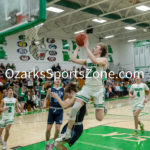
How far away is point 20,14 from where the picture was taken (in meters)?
4.36

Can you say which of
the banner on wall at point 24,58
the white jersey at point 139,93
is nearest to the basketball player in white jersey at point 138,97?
the white jersey at point 139,93

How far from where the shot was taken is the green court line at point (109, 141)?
222 inches

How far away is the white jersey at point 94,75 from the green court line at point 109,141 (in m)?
2.55

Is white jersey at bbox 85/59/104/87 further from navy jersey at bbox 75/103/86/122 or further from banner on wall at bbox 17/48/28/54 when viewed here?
banner on wall at bbox 17/48/28/54

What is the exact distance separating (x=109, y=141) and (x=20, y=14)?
166 inches

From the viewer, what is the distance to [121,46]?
91.8 ft

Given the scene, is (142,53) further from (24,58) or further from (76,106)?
(76,106)

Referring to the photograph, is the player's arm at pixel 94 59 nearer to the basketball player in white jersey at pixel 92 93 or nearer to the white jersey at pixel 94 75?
the basketball player in white jersey at pixel 92 93

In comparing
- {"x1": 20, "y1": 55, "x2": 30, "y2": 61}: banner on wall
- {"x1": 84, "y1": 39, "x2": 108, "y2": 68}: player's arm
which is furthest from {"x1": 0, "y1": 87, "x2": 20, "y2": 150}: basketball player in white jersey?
{"x1": 20, "y1": 55, "x2": 30, "y2": 61}: banner on wall

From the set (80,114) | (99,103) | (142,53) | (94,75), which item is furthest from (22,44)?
(99,103)

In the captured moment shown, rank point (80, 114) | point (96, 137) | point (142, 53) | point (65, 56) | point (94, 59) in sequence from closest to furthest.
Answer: point (94, 59) < point (80, 114) < point (96, 137) < point (65, 56) < point (142, 53)

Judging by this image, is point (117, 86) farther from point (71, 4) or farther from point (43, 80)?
point (71, 4)

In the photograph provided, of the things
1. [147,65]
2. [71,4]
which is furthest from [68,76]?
[147,65]

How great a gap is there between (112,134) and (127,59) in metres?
21.5
